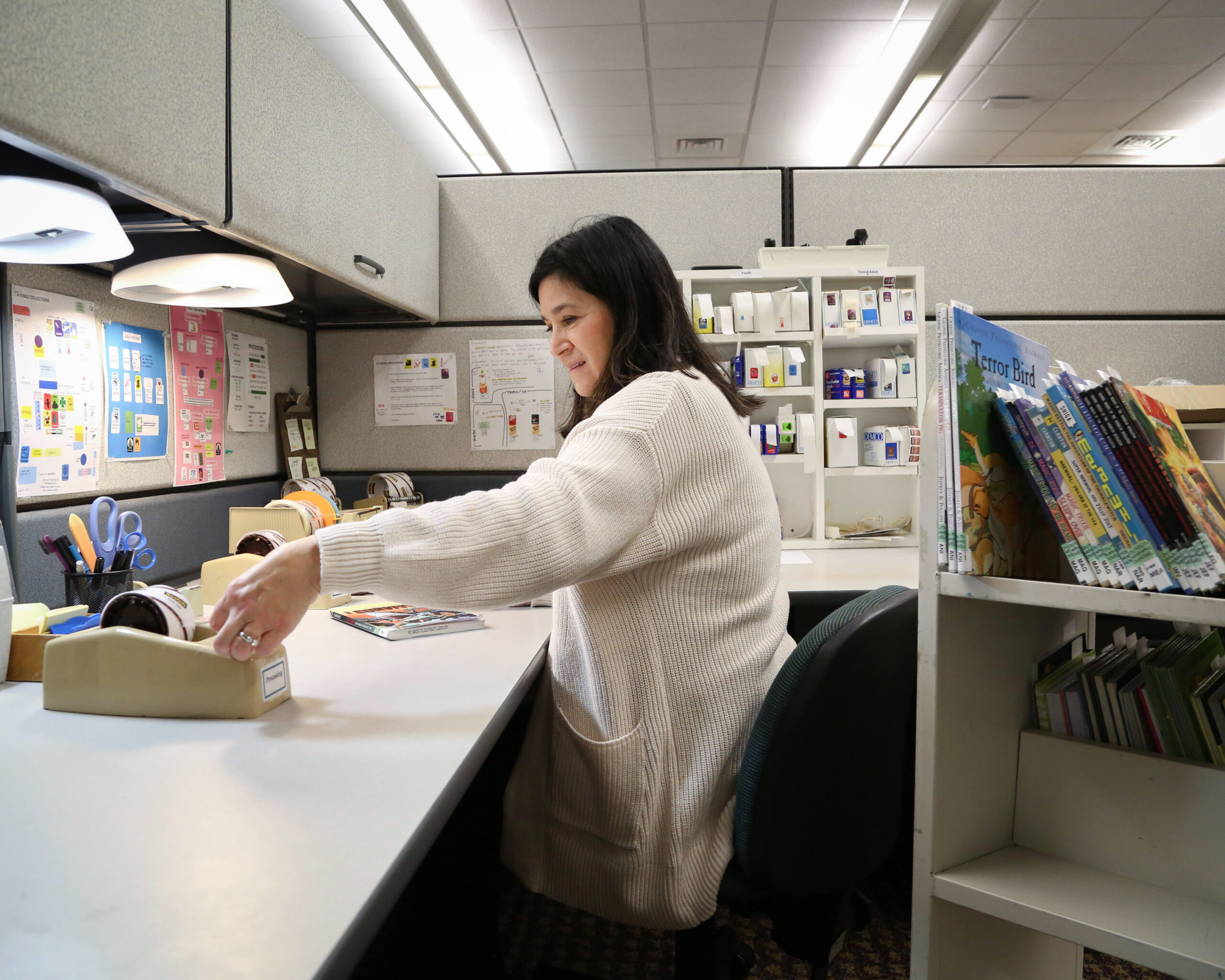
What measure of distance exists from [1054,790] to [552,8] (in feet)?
11.9

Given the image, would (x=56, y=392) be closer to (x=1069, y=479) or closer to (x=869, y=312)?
(x=1069, y=479)

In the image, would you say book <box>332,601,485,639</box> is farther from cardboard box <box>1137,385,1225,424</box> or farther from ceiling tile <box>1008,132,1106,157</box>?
ceiling tile <box>1008,132,1106,157</box>

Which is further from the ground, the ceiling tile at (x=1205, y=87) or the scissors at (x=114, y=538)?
the ceiling tile at (x=1205, y=87)

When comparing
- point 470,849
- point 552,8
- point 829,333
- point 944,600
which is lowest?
point 470,849

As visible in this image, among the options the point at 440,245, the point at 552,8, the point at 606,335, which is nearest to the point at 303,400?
the point at 440,245

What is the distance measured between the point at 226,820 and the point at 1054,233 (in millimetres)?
2296

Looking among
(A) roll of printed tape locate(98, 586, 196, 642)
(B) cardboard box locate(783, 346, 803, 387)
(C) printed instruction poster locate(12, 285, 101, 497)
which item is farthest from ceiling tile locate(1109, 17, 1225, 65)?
(A) roll of printed tape locate(98, 586, 196, 642)

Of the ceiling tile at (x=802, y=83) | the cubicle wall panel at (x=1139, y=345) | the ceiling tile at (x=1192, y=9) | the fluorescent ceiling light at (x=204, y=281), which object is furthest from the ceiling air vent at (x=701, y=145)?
the fluorescent ceiling light at (x=204, y=281)

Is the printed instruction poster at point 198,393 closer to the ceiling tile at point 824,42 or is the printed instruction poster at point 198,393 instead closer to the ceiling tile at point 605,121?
the ceiling tile at point 824,42

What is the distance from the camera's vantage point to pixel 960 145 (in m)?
5.08

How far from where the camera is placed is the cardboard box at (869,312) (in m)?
1.93

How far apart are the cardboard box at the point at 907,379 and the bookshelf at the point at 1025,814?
116 cm

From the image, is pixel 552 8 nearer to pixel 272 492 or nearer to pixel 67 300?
pixel 272 492

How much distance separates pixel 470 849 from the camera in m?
1.20
